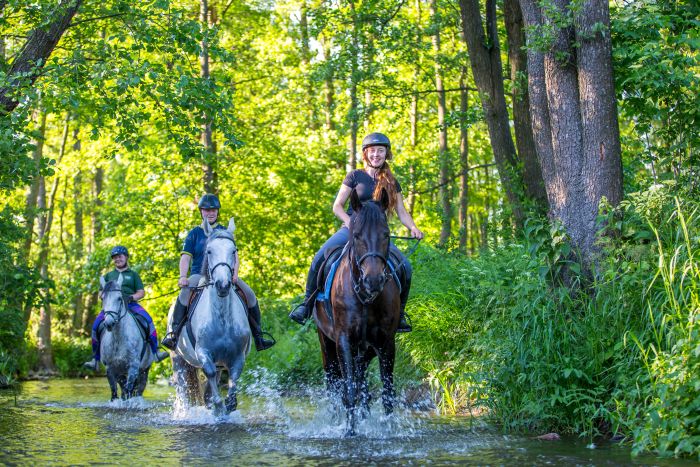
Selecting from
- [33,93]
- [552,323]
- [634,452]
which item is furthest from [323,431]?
[33,93]

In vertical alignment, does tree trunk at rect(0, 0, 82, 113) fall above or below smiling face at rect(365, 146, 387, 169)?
above

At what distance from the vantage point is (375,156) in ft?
32.4

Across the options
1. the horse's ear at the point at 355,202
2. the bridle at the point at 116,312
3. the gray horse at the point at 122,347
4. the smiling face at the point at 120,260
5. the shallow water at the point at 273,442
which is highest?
the smiling face at the point at 120,260

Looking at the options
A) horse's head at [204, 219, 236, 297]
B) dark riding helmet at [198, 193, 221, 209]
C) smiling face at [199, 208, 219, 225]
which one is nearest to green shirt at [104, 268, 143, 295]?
smiling face at [199, 208, 219, 225]

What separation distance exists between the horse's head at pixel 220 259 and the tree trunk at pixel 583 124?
157 inches

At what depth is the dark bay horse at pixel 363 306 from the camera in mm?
8938

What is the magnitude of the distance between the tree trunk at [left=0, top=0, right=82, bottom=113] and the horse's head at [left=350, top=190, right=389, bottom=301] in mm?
7060

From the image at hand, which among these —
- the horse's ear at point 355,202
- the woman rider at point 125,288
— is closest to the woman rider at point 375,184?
the horse's ear at point 355,202

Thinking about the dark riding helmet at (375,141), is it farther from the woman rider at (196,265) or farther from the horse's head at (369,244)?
the woman rider at (196,265)

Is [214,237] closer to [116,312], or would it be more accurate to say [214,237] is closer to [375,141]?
[375,141]

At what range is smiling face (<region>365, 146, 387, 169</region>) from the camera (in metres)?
9.88

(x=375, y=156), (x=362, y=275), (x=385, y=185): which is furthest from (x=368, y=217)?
(x=375, y=156)

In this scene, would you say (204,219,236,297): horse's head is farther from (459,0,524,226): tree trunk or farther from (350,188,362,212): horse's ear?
(459,0,524,226): tree trunk

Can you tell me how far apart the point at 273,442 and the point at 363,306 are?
65.4 inches
